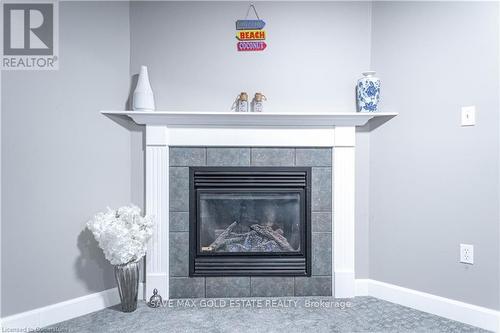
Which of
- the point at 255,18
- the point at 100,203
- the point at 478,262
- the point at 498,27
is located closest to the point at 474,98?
the point at 498,27

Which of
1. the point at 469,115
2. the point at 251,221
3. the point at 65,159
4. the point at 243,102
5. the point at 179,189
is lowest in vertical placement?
the point at 251,221

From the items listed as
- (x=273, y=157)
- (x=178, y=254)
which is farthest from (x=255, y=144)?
(x=178, y=254)

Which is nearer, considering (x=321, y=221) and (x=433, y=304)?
(x=433, y=304)

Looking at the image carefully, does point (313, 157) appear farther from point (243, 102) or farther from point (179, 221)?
Result: point (179, 221)

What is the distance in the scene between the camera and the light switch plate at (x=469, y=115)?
6.01 feet

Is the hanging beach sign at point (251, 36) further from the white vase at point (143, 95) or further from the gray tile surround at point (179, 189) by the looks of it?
the gray tile surround at point (179, 189)

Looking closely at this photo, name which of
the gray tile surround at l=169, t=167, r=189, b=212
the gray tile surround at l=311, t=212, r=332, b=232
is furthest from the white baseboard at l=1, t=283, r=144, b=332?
A: the gray tile surround at l=311, t=212, r=332, b=232

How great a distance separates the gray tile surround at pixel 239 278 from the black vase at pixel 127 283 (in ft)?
0.88

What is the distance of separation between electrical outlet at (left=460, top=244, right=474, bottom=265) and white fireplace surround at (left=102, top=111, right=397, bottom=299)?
2.14ft

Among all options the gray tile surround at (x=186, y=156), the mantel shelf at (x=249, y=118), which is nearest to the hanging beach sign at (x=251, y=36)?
the mantel shelf at (x=249, y=118)

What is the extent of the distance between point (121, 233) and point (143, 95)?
0.92 m

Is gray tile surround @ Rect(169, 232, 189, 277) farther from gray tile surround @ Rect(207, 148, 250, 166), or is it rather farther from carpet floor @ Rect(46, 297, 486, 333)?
gray tile surround @ Rect(207, 148, 250, 166)

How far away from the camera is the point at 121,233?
183 centimetres

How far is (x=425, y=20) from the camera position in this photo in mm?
2023
